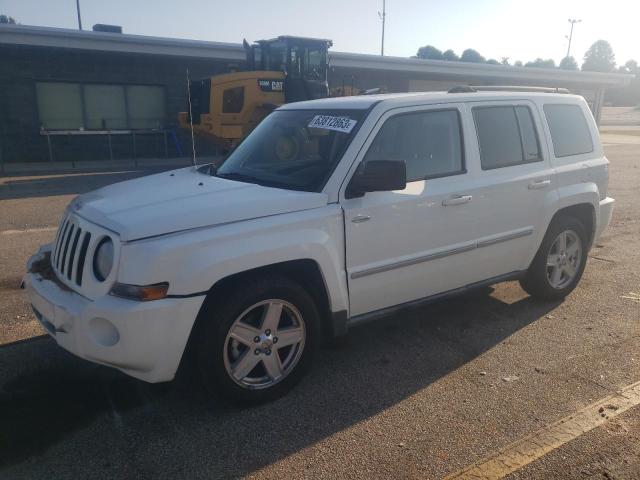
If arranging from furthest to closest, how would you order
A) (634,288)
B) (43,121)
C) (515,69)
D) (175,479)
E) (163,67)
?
(515,69) < (163,67) < (43,121) < (634,288) < (175,479)

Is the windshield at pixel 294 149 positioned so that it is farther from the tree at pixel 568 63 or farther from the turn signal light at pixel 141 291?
the tree at pixel 568 63

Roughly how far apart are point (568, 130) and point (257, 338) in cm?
350

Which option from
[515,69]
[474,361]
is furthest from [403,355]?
[515,69]

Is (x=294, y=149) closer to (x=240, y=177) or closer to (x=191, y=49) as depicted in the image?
(x=240, y=177)

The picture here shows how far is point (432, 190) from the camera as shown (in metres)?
3.91

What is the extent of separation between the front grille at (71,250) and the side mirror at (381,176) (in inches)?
65.6

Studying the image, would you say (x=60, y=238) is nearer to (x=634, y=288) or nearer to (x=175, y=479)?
(x=175, y=479)

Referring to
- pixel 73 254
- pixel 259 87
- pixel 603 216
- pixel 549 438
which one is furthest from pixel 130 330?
pixel 259 87

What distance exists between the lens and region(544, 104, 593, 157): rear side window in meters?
4.84

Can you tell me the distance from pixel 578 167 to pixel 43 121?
1808cm

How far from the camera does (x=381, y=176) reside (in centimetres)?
341

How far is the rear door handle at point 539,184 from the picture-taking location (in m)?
4.52

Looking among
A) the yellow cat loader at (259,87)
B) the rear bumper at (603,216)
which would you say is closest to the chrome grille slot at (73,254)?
the rear bumper at (603,216)

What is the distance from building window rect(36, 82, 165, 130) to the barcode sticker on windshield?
17.3 m
